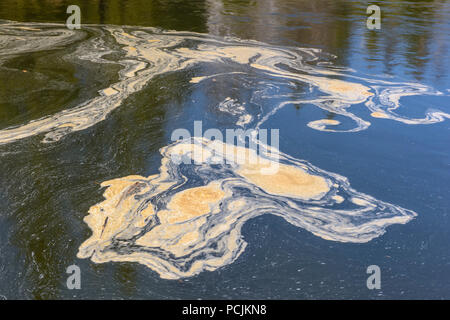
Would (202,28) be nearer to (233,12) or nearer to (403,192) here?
(233,12)

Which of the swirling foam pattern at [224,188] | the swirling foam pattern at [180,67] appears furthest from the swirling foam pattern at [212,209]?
the swirling foam pattern at [180,67]

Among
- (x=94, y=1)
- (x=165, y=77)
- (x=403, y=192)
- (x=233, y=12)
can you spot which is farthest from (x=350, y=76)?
(x=94, y=1)

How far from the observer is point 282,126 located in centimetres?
257

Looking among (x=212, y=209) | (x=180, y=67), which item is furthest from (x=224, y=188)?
(x=180, y=67)

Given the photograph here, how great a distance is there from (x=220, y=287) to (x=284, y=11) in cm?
554

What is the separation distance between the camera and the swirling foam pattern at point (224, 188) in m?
1.58

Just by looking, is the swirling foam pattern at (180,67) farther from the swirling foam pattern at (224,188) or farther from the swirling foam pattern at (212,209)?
the swirling foam pattern at (212,209)

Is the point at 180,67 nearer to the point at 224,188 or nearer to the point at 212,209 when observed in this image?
the point at 224,188

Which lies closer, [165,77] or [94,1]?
[165,77]

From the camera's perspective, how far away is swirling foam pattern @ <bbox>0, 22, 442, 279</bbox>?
1.58 metres

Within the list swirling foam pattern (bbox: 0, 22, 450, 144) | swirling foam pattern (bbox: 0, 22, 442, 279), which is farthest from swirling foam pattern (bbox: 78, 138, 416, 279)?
swirling foam pattern (bbox: 0, 22, 450, 144)

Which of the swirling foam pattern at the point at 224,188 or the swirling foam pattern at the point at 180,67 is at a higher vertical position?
the swirling foam pattern at the point at 180,67

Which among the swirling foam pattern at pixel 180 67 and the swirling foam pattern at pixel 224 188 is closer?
the swirling foam pattern at pixel 224 188

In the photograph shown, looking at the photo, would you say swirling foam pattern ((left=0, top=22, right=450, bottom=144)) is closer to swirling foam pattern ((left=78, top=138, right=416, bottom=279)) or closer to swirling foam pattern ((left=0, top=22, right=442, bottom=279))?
swirling foam pattern ((left=0, top=22, right=442, bottom=279))
